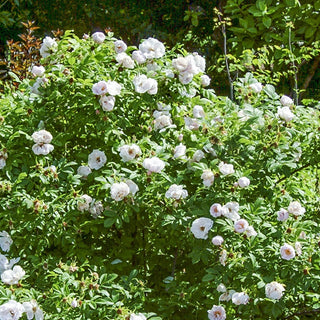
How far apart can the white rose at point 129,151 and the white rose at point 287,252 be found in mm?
707

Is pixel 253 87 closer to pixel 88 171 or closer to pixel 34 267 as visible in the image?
pixel 88 171

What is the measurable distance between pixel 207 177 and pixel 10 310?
0.92 metres

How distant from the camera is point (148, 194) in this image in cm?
265

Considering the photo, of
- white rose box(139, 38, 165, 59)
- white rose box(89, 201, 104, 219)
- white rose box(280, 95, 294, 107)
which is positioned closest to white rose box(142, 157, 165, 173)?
white rose box(89, 201, 104, 219)

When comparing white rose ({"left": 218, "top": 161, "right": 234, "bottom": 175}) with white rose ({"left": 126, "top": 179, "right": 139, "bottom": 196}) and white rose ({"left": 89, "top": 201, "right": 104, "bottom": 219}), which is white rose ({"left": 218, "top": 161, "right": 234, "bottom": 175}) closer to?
white rose ({"left": 126, "top": 179, "right": 139, "bottom": 196})

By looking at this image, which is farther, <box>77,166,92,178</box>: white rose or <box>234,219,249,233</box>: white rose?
<box>77,166,92,178</box>: white rose

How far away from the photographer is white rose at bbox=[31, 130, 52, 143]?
9.08 ft

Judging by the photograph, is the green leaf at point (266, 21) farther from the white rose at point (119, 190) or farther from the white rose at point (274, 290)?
the white rose at point (274, 290)

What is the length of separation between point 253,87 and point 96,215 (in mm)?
985

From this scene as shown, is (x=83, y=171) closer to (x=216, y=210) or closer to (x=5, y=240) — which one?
(x=5, y=240)

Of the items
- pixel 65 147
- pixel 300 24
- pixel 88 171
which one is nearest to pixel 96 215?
pixel 88 171

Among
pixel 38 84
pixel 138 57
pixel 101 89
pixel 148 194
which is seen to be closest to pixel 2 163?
pixel 38 84

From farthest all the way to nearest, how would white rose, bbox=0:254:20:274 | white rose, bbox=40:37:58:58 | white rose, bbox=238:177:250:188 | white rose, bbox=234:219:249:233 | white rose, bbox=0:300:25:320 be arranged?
white rose, bbox=40:37:58:58 < white rose, bbox=0:254:20:274 < white rose, bbox=238:177:250:188 < white rose, bbox=234:219:249:233 < white rose, bbox=0:300:25:320

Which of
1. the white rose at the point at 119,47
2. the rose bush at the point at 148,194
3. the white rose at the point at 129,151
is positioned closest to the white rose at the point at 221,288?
the rose bush at the point at 148,194
